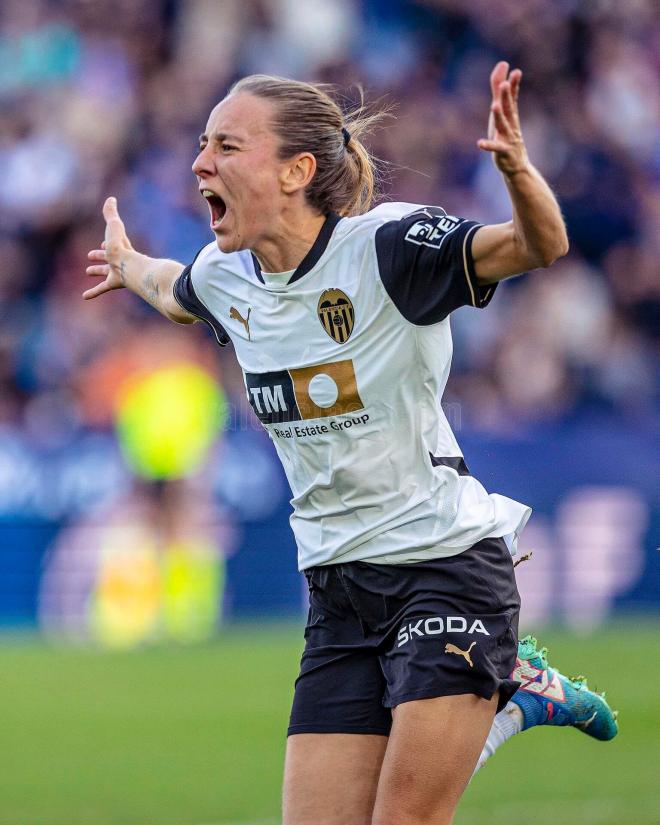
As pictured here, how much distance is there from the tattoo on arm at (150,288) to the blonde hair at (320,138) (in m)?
0.87

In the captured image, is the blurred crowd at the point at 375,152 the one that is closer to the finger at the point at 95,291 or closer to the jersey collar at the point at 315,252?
the finger at the point at 95,291

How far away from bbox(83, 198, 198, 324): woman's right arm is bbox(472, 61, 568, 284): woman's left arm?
152 cm

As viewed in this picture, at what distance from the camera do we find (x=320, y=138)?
14.2 ft

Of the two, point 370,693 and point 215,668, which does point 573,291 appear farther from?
point 370,693

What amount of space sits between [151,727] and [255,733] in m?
0.72

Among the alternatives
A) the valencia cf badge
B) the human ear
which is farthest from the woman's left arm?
the human ear

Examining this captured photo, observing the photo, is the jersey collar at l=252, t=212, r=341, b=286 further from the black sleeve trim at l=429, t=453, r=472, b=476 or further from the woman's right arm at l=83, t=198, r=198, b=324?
the woman's right arm at l=83, t=198, r=198, b=324

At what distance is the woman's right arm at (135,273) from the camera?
4996 millimetres

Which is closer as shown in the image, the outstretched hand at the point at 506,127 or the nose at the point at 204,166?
the outstretched hand at the point at 506,127

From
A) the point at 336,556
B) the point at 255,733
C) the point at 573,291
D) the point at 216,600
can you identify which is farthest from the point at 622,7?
the point at 336,556

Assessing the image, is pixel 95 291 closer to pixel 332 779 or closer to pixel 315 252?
pixel 315 252

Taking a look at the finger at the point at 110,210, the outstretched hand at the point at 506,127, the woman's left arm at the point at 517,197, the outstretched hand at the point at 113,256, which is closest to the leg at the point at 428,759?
the woman's left arm at the point at 517,197

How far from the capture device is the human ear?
4273 millimetres

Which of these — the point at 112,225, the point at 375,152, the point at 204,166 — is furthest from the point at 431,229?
the point at 375,152
